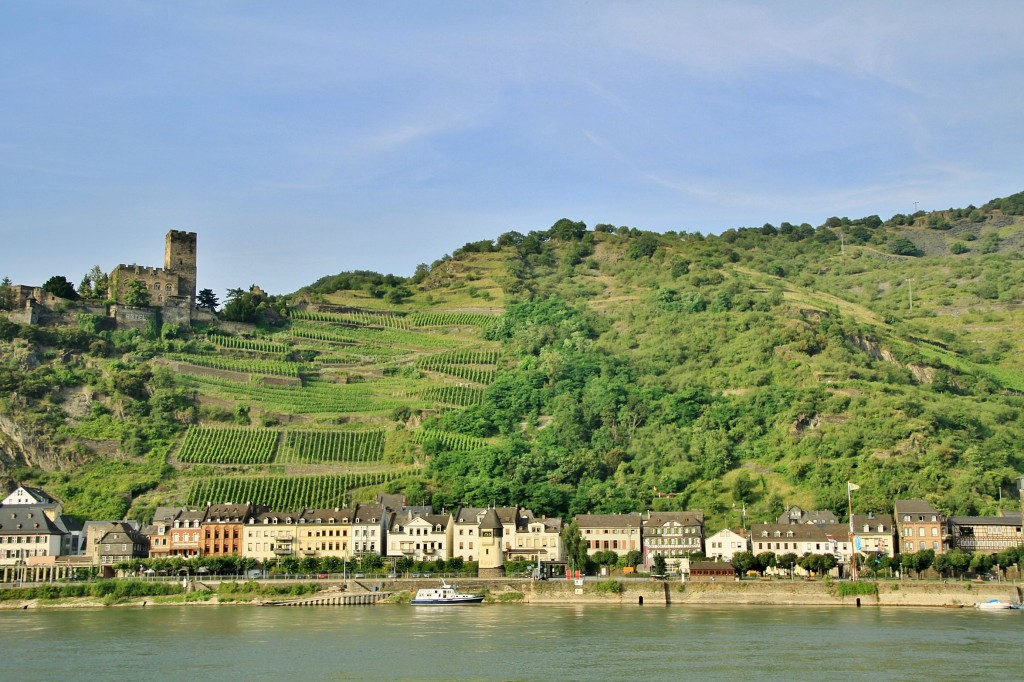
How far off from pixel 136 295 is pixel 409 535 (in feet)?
154

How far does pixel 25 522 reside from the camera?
87.1 m

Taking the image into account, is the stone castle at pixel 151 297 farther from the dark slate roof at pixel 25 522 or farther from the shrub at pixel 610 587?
the shrub at pixel 610 587

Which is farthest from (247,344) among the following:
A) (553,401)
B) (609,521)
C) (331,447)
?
(609,521)

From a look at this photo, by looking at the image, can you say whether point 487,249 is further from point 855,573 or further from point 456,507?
point 855,573

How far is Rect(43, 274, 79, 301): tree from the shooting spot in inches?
4820

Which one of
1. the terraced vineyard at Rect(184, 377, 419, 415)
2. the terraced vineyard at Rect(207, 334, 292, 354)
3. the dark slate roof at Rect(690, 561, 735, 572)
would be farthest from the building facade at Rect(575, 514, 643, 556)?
the terraced vineyard at Rect(207, 334, 292, 354)

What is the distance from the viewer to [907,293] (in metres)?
170

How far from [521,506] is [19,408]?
4156 cm

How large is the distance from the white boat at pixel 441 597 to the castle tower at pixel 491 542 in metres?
8.65

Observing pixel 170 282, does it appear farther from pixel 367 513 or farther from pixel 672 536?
pixel 672 536

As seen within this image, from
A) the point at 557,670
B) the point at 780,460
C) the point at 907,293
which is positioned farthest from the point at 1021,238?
the point at 557,670

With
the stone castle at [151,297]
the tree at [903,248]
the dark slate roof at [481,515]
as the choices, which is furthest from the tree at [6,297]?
the tree at [903,248]

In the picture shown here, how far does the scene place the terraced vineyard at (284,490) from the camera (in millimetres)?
93562

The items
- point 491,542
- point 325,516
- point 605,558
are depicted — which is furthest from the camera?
point 325,516
